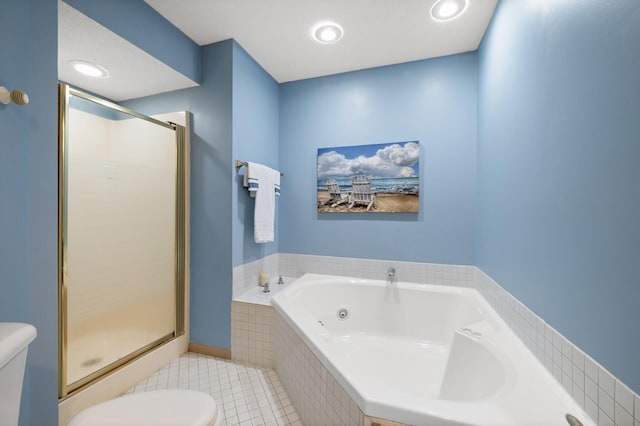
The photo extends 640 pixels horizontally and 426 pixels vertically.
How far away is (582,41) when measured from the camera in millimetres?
833

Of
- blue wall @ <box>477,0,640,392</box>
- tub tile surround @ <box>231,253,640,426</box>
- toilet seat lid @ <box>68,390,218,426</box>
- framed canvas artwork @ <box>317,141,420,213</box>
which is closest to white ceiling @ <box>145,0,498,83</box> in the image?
blue wall @ <box>477,0,640,392</box>

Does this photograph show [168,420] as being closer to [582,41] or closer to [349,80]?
[582,41]

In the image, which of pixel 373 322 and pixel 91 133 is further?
pixel 373 322

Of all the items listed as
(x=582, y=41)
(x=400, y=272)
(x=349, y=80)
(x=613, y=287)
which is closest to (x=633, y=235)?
(x=613, y=287)

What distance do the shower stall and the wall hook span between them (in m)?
0.31

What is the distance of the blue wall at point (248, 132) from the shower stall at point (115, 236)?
44 centimetres

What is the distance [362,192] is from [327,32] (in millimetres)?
1250

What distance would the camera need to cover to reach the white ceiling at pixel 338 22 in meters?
1.62

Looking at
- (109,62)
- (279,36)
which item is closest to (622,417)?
(279,36)

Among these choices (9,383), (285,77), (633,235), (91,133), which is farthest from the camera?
(285,77)

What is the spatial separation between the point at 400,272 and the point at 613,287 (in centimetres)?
159

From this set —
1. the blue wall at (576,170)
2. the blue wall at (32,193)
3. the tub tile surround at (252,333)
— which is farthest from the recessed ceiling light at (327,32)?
the tub tile surround at (252,333)

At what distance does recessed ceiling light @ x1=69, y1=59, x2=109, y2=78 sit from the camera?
5.77 ft

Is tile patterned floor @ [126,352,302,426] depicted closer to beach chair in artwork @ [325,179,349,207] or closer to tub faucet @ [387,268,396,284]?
tub faucet @ [387,268,396,284]
